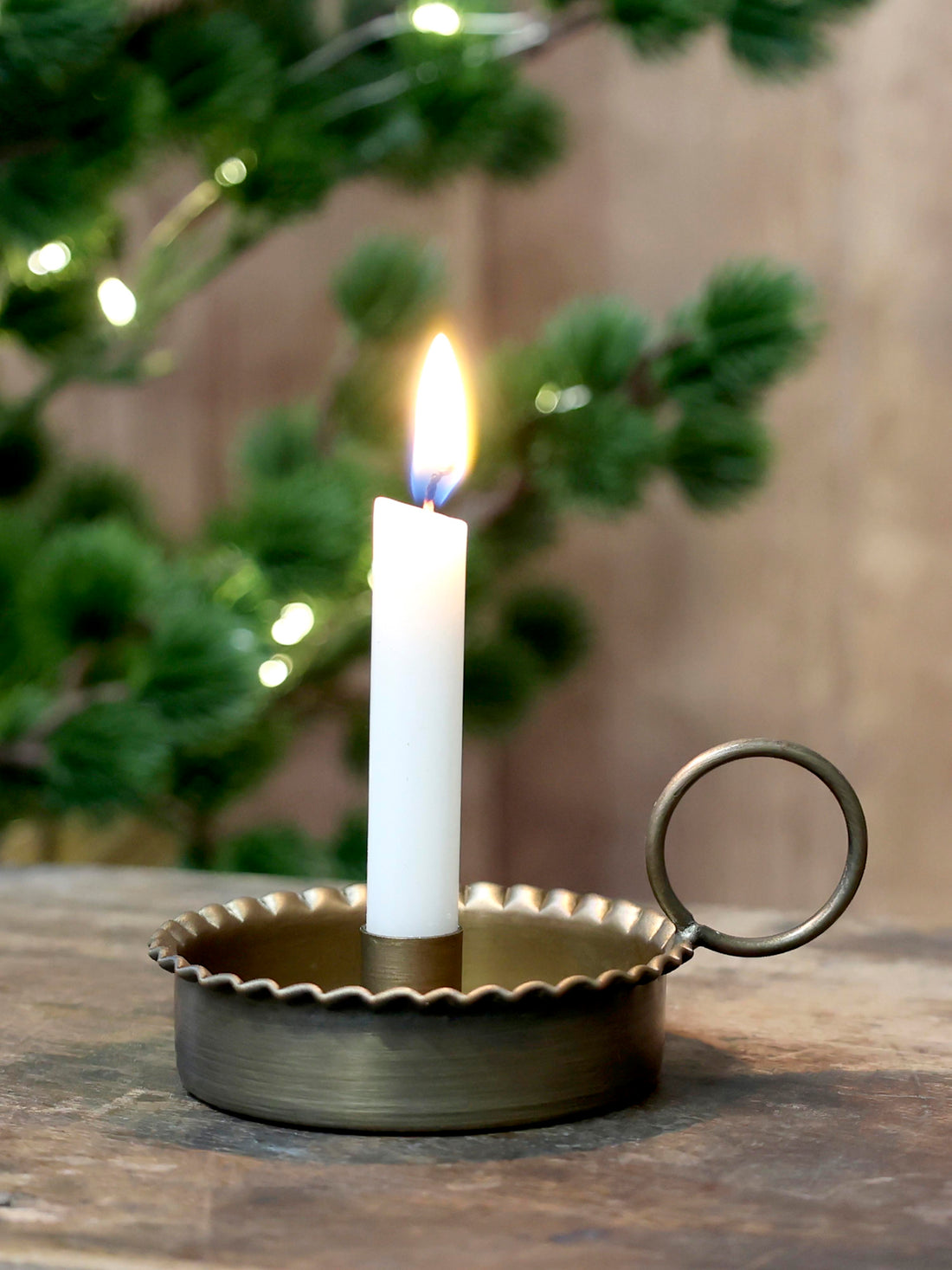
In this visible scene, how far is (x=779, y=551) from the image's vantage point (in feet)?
4.26

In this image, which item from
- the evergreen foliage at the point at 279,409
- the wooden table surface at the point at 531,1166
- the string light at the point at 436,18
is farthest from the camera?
the string light at the point at 436,18

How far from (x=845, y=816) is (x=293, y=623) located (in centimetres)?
62

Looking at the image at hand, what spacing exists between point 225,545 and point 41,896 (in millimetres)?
305

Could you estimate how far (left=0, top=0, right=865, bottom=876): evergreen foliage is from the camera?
0.72m

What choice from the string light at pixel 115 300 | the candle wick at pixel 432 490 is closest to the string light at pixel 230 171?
the string light at pixel 115 300

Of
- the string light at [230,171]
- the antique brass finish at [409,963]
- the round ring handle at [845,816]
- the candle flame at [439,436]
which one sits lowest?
the antique brass finish at [409,963]

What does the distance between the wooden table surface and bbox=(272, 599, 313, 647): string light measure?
49 centimetres

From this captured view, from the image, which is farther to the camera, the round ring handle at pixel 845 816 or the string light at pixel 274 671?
the string light at pixel 274 671

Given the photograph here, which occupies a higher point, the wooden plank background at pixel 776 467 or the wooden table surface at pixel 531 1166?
the wooden plank background at pixel 776 467

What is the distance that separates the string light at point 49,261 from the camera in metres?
0.86

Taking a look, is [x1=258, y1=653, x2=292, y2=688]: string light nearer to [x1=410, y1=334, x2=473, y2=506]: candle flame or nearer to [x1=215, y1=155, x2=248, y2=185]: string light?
[x1=215, y1=155, x2=248, y2=185]: string light

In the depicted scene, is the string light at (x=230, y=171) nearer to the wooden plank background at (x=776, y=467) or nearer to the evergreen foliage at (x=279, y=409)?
the evergreen foliage at (x=279, y=409)

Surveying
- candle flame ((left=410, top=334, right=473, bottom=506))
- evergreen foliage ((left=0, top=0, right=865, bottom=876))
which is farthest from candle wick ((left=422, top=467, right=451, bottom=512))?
evergreen foliage ((left=0, top=0, right=865, bottom=876))

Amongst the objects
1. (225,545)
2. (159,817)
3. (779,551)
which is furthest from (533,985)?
(779,551)
